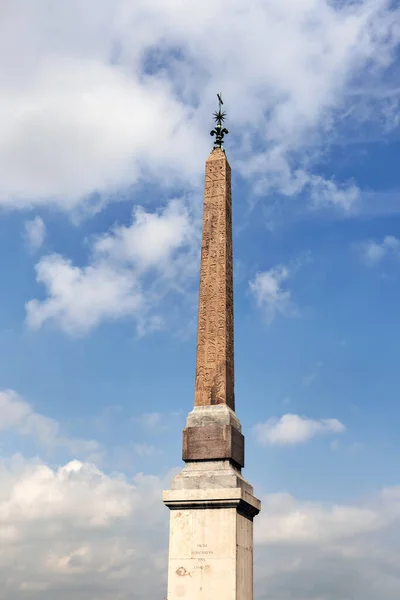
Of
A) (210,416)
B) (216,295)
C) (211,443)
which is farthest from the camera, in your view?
(216,295)

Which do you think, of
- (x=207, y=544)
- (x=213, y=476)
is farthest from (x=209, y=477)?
(x=207, y=544)

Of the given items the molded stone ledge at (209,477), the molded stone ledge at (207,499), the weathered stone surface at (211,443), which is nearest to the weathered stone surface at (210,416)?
the weathered stone surface at (211,443)

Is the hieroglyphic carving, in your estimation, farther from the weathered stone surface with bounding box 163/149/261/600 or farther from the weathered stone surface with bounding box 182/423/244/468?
the weathered stone surface with bounding box 182/423/244/468

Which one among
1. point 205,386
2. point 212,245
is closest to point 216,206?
point 212,245

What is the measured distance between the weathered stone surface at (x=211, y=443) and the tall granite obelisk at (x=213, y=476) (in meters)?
0.02

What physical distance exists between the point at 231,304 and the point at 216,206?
275 cm

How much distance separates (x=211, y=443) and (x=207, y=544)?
7.53 ft

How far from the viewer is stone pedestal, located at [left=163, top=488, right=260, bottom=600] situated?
56.7 ft

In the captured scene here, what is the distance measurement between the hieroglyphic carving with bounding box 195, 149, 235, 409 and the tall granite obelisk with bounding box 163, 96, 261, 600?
0.08 ft

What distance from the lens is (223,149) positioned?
72.4ft

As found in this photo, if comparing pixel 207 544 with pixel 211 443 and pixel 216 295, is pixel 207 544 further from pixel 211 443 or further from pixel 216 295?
pixel 216 295

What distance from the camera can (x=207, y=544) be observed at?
691 inches

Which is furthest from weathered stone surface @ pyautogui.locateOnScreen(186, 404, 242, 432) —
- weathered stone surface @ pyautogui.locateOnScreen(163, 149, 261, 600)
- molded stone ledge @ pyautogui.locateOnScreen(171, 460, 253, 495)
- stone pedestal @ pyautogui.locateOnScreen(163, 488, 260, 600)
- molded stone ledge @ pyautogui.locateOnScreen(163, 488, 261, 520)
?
molded stone ledge @ pyautogui.locateOnScreen(163, 488, 261, 520)

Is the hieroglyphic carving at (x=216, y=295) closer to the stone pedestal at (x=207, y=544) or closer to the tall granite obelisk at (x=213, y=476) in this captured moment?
the tall granite obelisk at (x=213, y=476)
